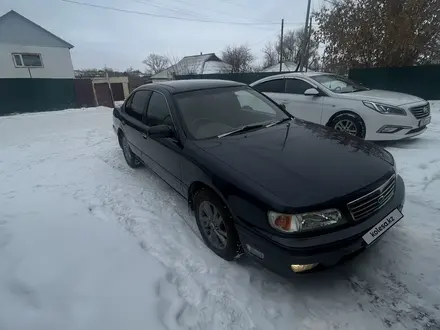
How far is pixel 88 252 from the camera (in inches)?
97.3

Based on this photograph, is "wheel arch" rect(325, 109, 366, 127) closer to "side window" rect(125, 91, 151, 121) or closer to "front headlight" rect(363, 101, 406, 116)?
"front headlight" rect(363, 101, 406, 116)

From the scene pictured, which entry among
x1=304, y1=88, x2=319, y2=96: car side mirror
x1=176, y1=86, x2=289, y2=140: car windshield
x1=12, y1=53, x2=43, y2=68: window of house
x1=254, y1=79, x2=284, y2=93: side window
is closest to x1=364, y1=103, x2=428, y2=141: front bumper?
x1=304, y1=88, x2=319, y2=96: car side mirror

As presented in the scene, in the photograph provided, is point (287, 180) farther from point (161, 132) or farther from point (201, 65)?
point (201, 65)

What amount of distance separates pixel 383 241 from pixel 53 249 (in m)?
3.06

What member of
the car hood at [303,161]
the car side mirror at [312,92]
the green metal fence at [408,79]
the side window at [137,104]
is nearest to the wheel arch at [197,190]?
the car hood at [303,161]

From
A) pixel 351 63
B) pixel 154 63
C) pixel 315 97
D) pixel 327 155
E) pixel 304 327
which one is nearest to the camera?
pixel 304 327

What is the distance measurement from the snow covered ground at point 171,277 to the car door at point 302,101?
2417 millimetres

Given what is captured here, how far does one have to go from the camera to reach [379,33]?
11555 millimetres

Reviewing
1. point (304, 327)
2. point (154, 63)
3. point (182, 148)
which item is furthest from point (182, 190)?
point (154, 63)

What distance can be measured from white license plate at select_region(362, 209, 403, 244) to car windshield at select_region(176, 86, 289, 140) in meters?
1.51

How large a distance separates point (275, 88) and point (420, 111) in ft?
9.37

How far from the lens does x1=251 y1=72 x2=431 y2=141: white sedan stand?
4.74 m

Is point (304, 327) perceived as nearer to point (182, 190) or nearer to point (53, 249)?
point (182, 190)

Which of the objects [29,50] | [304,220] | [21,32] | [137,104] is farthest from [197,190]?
[21,32]
